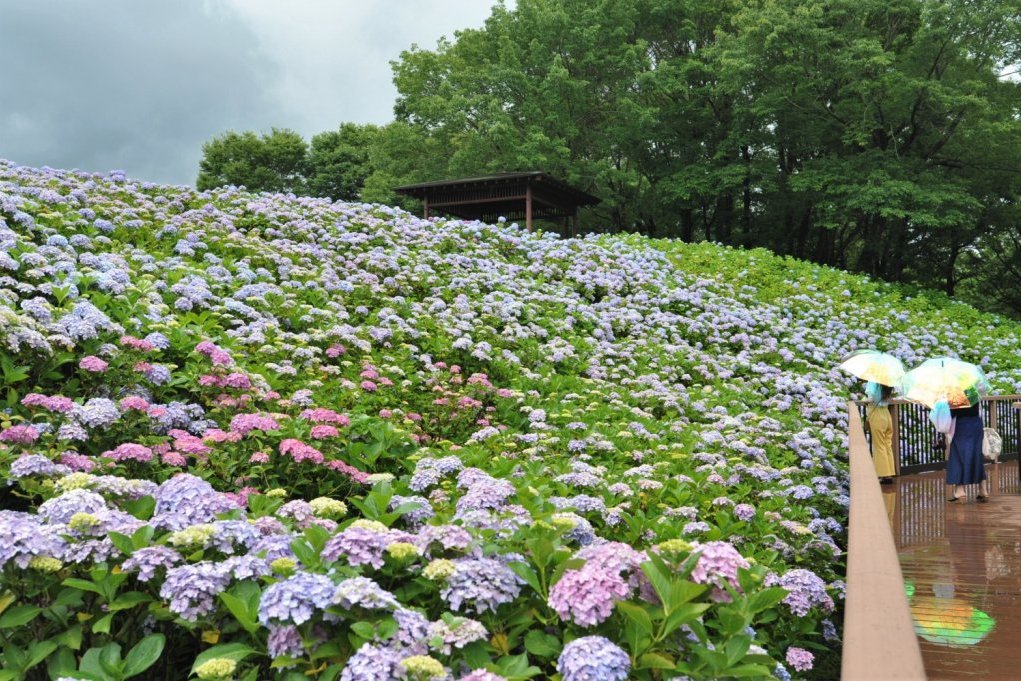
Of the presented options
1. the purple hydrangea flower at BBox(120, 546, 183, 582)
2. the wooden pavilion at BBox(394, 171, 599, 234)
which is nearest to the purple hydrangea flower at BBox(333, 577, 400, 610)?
the purple hydrangea flower at BBox(120, 546, 183, 582)

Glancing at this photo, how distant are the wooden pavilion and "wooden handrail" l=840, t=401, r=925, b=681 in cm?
1805

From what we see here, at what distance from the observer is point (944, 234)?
2648cm

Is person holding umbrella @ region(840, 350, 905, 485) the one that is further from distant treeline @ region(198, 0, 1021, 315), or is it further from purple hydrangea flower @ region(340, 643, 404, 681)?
distant treeline @ region(198, 0, 1021, 315)

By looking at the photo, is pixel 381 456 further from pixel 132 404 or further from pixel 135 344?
pixel 135 344

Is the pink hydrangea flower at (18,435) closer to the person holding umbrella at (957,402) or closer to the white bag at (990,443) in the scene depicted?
the person holding umbrella at (957,402)

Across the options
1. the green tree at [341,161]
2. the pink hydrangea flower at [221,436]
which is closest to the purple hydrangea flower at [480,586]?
the pink hydrangea flower at [221,436]

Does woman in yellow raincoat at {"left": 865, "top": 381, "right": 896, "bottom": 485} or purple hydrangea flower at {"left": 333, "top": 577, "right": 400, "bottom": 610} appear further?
woman in yellow raincoat at {"left": 865, "top": 381, "right": 896, "bottom": 485}

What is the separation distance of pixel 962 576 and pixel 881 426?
324cm

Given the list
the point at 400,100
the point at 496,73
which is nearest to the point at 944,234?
the point at 496,73

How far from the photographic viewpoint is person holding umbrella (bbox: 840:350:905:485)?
7898 mm

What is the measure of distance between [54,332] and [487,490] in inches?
134

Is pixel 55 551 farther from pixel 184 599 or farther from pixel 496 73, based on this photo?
pixel 496 73

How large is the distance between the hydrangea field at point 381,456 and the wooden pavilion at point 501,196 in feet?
27.1

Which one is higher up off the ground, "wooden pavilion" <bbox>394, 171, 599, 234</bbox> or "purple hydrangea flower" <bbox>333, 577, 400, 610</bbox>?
"wooden pavilion" <bbox>394, 171, 599, 234</bbox>
